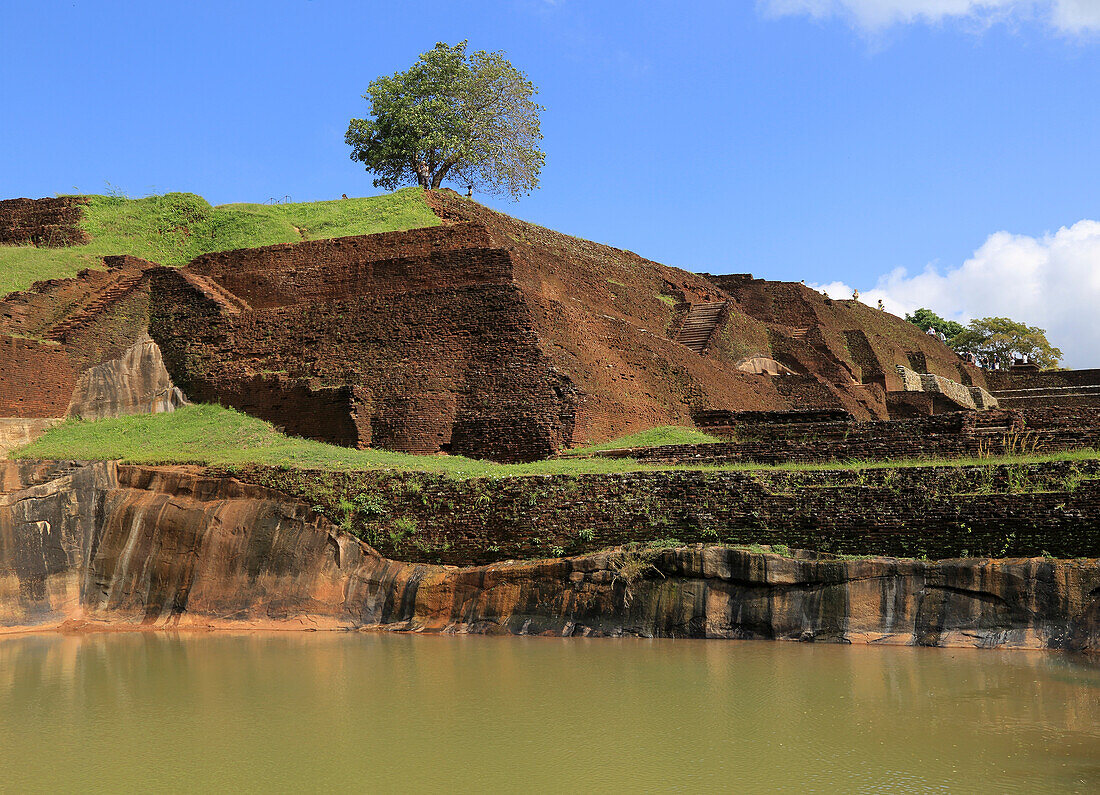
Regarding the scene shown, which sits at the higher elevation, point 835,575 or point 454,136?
point 454,136

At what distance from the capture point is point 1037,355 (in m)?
47.2

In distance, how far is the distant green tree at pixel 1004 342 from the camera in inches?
1857

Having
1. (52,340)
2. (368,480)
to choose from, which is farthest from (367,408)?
(52,340)

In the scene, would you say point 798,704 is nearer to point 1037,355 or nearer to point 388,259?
point 388,259

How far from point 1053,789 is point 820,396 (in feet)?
62.8

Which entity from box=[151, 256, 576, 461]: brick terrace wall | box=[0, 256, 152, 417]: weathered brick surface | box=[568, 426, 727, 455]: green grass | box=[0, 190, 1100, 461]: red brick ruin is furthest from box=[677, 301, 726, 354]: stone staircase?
box=[0, 256, 152, 417]: weathered brick surface

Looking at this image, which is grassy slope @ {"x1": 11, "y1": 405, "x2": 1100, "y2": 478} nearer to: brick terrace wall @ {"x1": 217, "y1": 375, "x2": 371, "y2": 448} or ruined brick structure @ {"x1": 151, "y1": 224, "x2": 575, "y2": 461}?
brick terrace wall @ {"x1": 217, "y1": 375, "x2": 371, "y2": 448}

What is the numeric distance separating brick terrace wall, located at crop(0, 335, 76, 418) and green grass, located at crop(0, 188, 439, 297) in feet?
13.3

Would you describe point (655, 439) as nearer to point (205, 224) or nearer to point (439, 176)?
point (205, 224)

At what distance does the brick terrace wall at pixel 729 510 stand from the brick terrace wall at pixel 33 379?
6.25 meters

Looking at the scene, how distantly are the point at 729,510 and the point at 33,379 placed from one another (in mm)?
14132

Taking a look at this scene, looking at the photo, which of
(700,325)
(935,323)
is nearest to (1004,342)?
(935,323)

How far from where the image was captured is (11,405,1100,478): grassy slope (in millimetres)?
14750

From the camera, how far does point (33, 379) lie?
63.6ft
